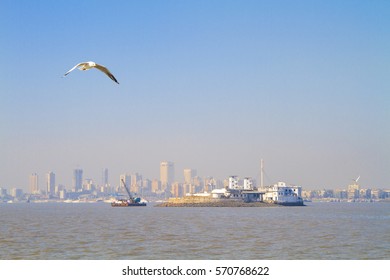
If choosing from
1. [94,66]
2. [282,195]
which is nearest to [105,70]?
[94,66]

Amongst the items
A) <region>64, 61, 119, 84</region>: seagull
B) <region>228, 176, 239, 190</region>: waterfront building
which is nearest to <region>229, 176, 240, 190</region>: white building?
<region>228, 176, 239, 190</region>: waterfront building

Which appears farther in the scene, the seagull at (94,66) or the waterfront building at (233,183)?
the waterfront building at (233,183)

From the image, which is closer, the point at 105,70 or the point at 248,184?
the point at 105,70

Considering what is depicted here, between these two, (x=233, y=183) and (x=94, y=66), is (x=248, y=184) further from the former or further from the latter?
(x=94, y=66)

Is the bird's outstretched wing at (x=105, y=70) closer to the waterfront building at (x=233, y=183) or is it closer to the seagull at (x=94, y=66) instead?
the seagull at (x=94, y=66)

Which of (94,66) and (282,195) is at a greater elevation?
(94,66)

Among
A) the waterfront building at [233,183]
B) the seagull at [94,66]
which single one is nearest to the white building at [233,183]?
the waterfront building at [233,183]

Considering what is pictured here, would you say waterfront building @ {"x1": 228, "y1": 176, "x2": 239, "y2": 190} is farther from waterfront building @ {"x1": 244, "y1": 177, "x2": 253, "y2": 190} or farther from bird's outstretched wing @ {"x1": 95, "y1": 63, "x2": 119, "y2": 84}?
bird's outstretched wing @ {"x1": 95, "y1": 63, "x2": 119, "y2": 84}

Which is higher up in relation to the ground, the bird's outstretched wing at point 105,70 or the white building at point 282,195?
the bird's outstretched wing at point 105,70
